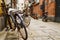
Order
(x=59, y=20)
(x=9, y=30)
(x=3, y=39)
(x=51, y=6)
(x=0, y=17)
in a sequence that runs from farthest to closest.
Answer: (x=51, y=6) < (x=59, y=20) < (x=0, y=17) < (x=9, y=30) < (x=3, y=39)

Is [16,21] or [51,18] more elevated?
[16,21]

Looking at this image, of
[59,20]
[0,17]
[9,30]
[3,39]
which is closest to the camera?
[3,39]

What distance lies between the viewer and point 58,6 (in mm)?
10977

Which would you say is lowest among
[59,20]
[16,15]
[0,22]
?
[59,20]

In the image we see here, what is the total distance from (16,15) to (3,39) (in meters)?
0.81

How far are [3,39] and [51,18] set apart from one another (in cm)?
740

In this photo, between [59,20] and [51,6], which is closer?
[59,20]

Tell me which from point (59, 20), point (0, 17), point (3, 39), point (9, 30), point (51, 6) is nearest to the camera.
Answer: point (3, 39)

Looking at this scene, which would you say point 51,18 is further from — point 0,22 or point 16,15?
point 16,15

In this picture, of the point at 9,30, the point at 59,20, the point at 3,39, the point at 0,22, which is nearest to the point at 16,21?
the point at 3,39

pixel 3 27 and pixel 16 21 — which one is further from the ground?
pixel 16 21

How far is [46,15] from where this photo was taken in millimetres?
11422

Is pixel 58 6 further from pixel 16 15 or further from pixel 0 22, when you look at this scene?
pixel 16 15

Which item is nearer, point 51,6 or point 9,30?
point 9,30
